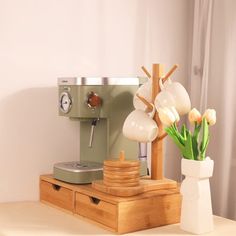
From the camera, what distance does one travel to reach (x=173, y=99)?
→ 5.24 ft

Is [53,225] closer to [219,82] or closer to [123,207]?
[123,207]

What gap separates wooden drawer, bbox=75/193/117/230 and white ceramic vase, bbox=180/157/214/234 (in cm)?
24

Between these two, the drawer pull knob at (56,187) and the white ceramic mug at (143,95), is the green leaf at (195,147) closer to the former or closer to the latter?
the white ceramic mug at (143,95)

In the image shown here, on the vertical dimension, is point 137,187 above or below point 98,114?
below

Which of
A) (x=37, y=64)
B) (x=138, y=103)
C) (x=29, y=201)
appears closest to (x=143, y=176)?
(x=138, y=103)

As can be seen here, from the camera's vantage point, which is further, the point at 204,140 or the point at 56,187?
the point at 56,187

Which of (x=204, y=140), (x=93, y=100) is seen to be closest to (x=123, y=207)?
(x=204, y=140)

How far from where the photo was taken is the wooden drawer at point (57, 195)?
1741mm

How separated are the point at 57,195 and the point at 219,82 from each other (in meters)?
0.91

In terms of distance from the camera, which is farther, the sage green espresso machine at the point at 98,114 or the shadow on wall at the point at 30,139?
the shadow on wall at the point at 30,139

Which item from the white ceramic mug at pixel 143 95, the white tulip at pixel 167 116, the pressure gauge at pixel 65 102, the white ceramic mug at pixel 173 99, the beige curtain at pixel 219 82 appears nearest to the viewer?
the white tulip at pixel 167 116

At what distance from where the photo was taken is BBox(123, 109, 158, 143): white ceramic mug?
1.60 metres

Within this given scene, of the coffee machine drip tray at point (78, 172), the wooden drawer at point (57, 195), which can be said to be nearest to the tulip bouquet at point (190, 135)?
the coffee machine drip tray at point (78, 172)

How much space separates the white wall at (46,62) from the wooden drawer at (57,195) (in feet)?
0.20
